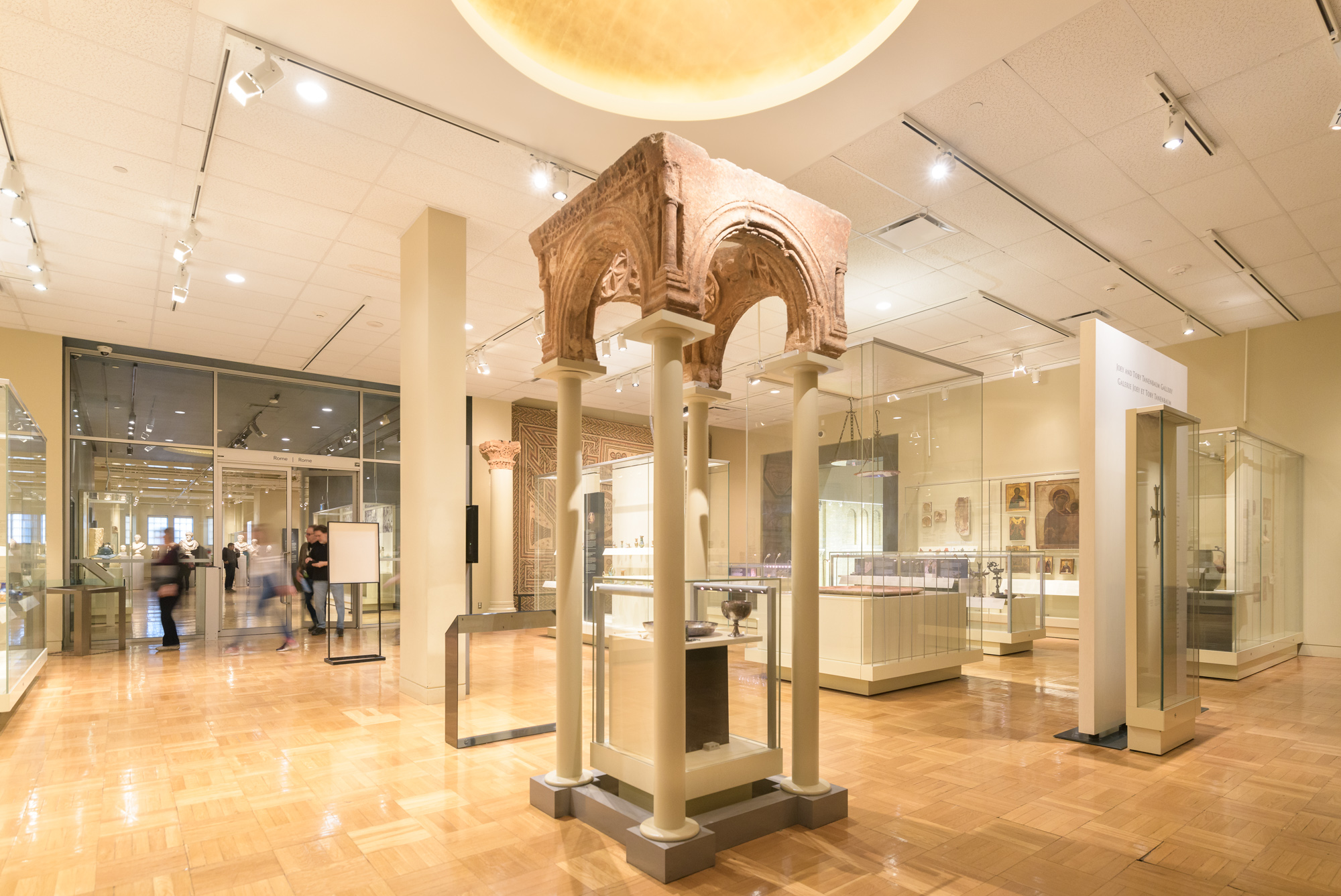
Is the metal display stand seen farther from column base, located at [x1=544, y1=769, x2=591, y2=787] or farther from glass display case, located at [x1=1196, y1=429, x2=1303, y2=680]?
glass display case, located at [x1=1196, y1=429, x2=1303, y2=680]

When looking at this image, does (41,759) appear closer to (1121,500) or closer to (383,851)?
(383,851)

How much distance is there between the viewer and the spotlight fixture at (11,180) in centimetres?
514

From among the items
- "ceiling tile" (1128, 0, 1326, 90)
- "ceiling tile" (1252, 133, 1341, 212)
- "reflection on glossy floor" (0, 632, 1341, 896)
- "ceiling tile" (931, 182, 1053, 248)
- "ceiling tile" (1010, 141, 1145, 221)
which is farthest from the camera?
"ceiling tile" (931, 182, 1053, 248)

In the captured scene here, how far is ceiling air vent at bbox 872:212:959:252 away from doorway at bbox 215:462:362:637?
29.0 feet

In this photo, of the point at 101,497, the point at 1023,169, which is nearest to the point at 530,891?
the point at 1023,169

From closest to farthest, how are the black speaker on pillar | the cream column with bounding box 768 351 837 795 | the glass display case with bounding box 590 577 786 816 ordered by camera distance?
the glass display case with bounding box 590 577 786 816 < the cream column with bounding box 768 351 837 795 < the black speaker on pillar

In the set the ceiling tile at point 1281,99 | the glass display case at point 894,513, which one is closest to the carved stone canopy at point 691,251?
the glass display case at point 894,513

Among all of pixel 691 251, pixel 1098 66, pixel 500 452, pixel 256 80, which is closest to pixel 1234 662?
pixel 1098 66

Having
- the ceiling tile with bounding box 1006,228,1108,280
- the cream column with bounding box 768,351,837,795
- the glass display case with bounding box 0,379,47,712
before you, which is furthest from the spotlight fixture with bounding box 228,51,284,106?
the ceiling tile with bounding box 1006,228,1108,280

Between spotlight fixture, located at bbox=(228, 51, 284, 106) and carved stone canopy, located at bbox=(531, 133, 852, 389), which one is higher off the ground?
spotlight fixture, located at bbox=(228, 51, 284, 106)

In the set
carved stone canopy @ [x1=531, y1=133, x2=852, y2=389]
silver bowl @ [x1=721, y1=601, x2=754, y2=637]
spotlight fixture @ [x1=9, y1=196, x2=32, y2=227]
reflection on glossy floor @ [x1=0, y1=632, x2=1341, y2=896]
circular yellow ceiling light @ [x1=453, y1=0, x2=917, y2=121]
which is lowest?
reflection on glossy floor @ [x1=0, y1=632, x2=1341, y2=896]

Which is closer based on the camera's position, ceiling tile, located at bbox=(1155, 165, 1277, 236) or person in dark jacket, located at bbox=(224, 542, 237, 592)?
ceiling tile, located at bbox=(1155, 165, 1277, 236)

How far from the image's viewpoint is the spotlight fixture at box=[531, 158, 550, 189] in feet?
17.4

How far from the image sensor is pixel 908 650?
21.8ft
